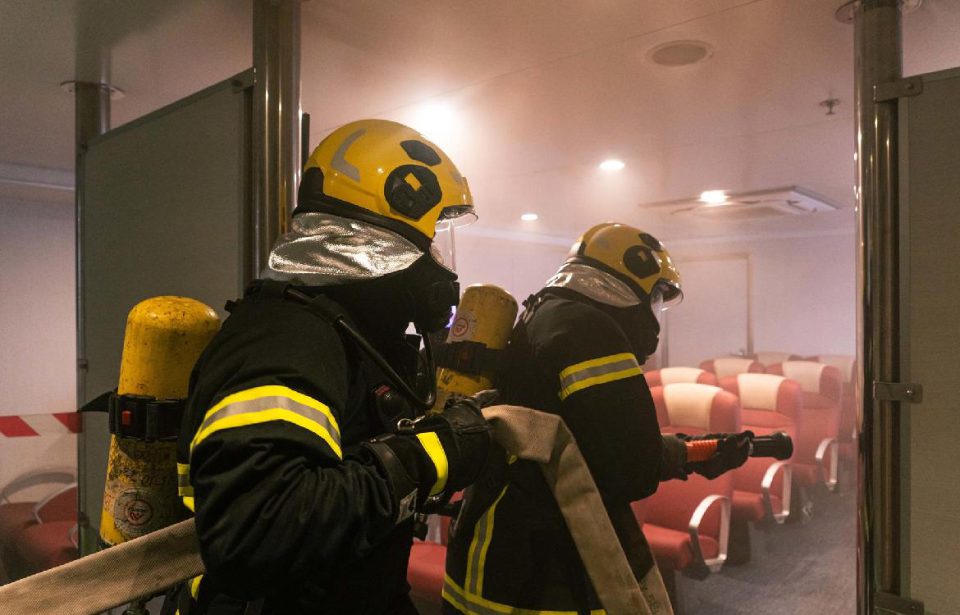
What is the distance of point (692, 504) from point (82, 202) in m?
3.06

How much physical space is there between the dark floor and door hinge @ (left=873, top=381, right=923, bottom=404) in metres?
1.94

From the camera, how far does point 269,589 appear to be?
2.98 feet

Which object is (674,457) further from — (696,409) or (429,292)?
(696,409)

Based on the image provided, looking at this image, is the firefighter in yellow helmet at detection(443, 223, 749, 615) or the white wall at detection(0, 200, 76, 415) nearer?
the firefighter in yellow helmet at detection(443, 223, 749, 615)

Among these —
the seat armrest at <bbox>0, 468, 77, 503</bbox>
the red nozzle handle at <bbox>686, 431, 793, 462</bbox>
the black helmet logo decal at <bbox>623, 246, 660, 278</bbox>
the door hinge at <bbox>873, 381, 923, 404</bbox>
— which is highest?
the black helmet logo decal at <bbox>623, 246, 660, 278</bbox>

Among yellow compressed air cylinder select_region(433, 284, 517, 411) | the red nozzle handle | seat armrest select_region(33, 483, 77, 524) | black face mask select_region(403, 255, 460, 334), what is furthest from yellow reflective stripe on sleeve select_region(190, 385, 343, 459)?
seat armrest select_region(33, 483, 77, 524)

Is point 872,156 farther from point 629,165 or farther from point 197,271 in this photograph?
point 629,165

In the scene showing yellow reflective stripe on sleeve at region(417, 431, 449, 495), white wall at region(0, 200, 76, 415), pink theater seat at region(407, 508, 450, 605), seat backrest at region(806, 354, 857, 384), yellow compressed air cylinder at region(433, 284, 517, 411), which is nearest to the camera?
yellow reflective stripe on sleeve at region(417, 431, 449, 495)

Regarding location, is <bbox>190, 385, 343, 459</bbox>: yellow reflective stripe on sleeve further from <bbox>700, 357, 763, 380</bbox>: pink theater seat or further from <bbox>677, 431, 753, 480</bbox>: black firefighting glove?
<bbox>700, 357, 763, 380</bbox>: pink theater seat

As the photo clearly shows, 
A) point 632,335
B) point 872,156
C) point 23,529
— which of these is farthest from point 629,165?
point 23,529

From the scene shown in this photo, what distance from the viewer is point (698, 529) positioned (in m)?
3.31

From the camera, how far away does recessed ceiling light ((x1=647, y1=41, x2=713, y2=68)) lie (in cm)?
215

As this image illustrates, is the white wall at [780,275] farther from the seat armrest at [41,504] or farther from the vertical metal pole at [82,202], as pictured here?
the vertical metal pole at [82,202]

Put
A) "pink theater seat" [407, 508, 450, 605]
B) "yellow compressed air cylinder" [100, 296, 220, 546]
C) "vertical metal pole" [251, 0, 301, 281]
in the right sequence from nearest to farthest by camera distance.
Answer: "yellow compressed air cylinder" [100, 296, 220, 546] < "vertical metal pole" [251, 0, 301, 281] < "pink theater seat" [407, 508, 450, 605]
